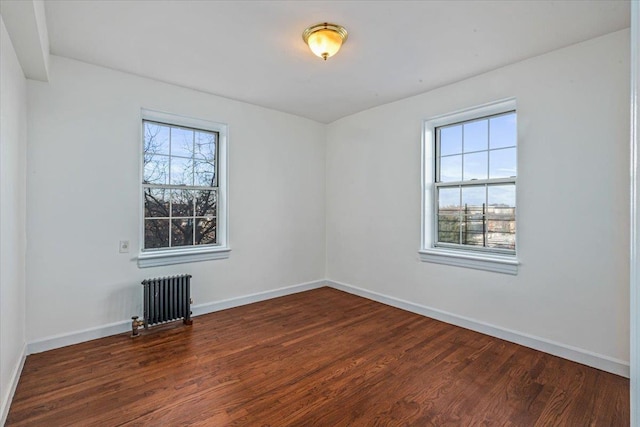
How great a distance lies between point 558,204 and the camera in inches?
114

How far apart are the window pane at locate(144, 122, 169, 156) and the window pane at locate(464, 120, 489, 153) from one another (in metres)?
3.44

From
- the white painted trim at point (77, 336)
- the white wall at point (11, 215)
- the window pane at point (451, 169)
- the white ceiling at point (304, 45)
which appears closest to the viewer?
the white wall at point (11, 215)

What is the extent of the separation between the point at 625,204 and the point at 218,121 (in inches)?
161

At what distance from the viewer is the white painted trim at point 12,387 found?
206 cm

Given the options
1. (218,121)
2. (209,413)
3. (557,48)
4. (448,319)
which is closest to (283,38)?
(218,121)

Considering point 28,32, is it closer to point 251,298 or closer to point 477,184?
point 251,298

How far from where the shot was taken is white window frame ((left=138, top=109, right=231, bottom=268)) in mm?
3521

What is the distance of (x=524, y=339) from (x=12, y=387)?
4181 mm

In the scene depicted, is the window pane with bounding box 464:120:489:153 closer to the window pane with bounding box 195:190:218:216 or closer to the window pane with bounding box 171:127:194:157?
the window pane with bounding box 195:190:218:216

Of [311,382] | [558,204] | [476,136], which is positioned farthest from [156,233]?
[558,204]

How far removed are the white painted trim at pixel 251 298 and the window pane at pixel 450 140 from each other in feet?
8.83

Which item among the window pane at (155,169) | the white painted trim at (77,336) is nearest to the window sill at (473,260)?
the window pane at (155,169)

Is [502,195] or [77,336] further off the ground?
[502,195]

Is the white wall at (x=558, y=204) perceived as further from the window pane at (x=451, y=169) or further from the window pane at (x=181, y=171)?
the window pane at (x=181, y=171)
